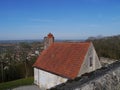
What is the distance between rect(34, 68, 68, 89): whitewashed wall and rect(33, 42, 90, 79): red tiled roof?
54 cm

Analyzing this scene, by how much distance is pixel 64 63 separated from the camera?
20.1 meters

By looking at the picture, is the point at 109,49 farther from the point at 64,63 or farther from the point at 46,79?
the point at 64,63

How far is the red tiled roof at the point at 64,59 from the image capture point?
1823 cm

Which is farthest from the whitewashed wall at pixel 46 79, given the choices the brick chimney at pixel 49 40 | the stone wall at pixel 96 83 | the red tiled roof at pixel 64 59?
the stone wall at pixel 96 83

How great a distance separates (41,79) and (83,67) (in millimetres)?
7850

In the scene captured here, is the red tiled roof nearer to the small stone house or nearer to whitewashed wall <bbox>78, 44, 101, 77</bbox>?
the small stone house

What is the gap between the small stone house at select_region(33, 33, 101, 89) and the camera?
59.4 feet

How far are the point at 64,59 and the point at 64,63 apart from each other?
72 centimetres

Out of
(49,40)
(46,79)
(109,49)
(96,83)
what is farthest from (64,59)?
(109,49)

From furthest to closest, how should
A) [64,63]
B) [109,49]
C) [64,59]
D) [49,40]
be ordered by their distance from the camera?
[109,49]
[49,40]
[64,59]
[64,63]

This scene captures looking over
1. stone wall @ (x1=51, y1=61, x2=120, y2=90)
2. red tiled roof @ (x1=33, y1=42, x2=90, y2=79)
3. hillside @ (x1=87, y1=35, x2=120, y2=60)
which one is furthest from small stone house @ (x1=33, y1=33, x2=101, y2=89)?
hillside @ (x1=87, y1=35, x2=120, y2=60)

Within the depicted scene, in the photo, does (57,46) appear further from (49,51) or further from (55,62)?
(55,62)

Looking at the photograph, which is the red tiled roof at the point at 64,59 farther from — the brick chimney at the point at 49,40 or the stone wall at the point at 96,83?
the stone wall at the point at 96,83

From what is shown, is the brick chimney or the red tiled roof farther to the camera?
the brick chimney
